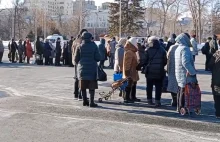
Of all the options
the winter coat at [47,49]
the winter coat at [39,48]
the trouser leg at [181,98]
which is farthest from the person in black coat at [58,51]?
the trouser leg at [181,98]

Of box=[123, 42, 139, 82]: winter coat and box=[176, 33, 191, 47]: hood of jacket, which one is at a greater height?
box=[176, 33, 191, 47]: hood of jacket

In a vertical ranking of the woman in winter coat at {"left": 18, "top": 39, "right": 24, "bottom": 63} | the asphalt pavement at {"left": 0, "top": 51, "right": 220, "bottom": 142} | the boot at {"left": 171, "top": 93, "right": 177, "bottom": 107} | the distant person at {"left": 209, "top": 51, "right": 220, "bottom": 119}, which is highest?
the woman in winter coat at {"left": 18, "top": 39, "right": 24, "bottom": 63}

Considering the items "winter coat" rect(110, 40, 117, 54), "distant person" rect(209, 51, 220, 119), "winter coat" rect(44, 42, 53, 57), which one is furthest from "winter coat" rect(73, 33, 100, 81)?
"winter coat" rect(44, 42, 53, 57)

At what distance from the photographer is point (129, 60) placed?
31.4 feet

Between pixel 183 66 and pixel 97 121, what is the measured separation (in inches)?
88.4

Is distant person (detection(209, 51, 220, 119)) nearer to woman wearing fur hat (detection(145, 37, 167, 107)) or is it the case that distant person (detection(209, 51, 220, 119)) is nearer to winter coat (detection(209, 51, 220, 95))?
winter coat (detection(209, 51, 220, 95))

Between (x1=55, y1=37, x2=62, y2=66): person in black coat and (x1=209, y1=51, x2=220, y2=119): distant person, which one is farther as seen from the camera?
(x1=55, y1=37, x2=62, y2=66): person in black coat

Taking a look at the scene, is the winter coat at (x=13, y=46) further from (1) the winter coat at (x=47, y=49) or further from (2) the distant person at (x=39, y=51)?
(1) the winter coat at (x=47, y=49)

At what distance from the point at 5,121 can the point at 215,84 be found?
15.2ft

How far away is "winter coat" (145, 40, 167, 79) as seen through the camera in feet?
29.5

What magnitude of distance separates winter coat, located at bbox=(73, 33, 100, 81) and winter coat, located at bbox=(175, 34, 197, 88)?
199cm

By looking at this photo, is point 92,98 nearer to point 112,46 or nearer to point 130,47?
point 130,47

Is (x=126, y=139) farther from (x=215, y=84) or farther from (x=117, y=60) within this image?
(x=117, y=60)

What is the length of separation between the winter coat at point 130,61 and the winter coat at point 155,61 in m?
0.61
